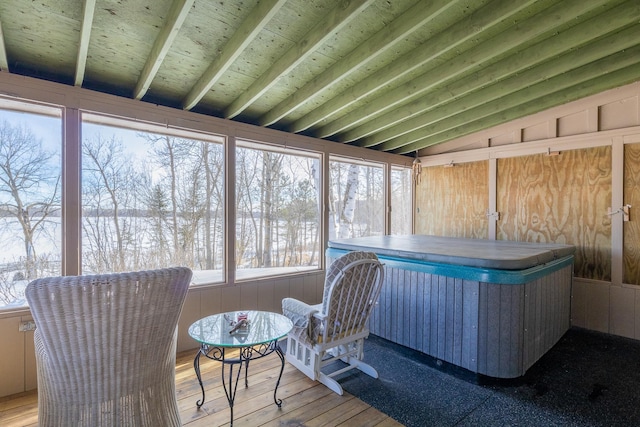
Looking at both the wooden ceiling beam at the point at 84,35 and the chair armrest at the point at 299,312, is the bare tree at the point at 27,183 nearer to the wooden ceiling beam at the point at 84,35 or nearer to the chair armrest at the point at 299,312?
the wooden ceiling beam at the point at 84,35

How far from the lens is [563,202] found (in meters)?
3.84

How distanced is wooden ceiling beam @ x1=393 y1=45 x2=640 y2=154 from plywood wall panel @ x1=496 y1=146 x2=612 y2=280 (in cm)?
68

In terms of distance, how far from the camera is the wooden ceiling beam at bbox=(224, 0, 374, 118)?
6.23 feet

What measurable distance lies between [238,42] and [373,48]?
98cm

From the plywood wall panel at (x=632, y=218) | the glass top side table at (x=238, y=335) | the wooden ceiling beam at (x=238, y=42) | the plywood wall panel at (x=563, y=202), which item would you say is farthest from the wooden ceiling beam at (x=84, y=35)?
the plywood wall panel at (x=632, y=218)

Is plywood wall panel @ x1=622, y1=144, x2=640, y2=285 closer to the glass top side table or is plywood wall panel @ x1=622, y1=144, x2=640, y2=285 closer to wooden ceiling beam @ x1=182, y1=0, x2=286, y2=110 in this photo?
the glass top side table

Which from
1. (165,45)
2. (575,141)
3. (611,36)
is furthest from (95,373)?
(575,141)

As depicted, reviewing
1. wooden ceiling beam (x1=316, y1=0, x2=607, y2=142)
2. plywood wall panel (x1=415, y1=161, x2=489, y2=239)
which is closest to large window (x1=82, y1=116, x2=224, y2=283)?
wooden ceiling beam (x1=316, y1=0, x2=607, y2=142)

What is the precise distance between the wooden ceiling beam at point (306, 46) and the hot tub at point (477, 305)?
1898mm

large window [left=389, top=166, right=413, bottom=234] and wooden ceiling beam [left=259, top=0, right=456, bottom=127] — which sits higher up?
wooden ceiling beam [left=259, top=0, right=456, bottom=127]

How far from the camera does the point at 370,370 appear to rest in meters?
2.59

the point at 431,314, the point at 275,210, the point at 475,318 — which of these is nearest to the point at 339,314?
the point at 431,314

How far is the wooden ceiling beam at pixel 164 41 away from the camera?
1787 millimetres

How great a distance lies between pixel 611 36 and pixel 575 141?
1.56 metres
